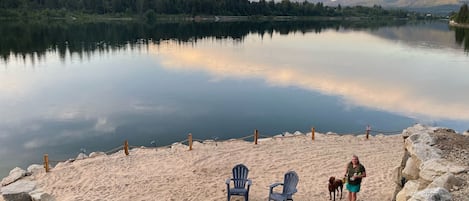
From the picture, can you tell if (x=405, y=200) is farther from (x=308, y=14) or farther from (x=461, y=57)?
(x=308, y=14)

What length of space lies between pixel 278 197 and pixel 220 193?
2.17m

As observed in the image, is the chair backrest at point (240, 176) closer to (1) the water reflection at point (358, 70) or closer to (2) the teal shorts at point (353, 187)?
(2) the teal shorts at point (353, 187)

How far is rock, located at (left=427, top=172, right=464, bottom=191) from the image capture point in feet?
28.2

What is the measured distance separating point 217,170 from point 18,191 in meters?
6.30

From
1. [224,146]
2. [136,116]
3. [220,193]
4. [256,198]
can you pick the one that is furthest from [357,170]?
[136,116]

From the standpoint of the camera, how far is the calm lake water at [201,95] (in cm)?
2277

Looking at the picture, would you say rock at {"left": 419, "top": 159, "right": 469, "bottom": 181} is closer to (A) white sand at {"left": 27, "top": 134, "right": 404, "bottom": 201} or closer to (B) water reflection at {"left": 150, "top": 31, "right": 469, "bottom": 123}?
(A) white sand at {"left": 27, "top": 134, "right": 404, "bottom": 201}

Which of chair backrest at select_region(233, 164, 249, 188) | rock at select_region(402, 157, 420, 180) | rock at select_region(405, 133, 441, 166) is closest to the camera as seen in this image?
rock at select_region(405, 133, 441, 166)

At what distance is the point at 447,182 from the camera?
8633 mm

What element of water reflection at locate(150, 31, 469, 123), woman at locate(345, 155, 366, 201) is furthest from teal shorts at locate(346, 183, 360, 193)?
water reflection at locate(150, 31, 469, 123)

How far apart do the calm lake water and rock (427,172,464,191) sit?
45.9 ft

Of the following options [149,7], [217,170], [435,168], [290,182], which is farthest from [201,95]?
[149,7]

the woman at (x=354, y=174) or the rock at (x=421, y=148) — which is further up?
the rock at (x=421, y=148)

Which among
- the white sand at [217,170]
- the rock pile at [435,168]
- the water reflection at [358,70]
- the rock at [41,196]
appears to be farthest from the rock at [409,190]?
the water reflection at [358,70]
